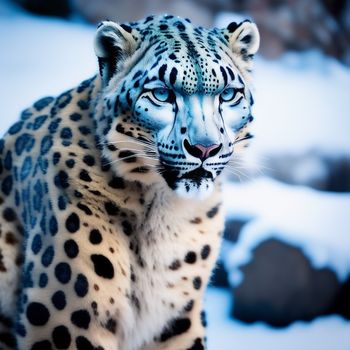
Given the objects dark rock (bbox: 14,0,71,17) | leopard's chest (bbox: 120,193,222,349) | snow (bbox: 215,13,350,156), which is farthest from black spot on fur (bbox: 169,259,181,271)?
snow (bbox: 215,13,350,156)

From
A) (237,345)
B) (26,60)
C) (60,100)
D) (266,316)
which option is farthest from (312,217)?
(60,100)

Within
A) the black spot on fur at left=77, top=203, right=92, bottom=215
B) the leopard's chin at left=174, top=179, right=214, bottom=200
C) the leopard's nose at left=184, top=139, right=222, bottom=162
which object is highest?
the leopard's nose at left=184, top=139, right=222, bottom=162

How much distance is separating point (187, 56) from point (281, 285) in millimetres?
1696

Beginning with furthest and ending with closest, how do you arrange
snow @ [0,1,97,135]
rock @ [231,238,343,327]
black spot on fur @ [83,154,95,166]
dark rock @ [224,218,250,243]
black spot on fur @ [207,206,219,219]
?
dark rock @ [224,218,250,243] → rock @ [231,238,343,327] → snow @ [0,1,97,135] → black spot on fur @ [207,206,219,219] → black spot on fur @ [83,154,95,166]

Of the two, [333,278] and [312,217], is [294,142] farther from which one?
[333,278]

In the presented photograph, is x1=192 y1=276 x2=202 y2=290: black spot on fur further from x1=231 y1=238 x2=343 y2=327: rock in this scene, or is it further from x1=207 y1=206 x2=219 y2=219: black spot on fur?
x1=231 y1=238 x2=343 y2=327: rock

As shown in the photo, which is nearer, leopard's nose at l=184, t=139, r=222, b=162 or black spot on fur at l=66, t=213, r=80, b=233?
leopard's nose at l=184, t=139, r=222, b=162

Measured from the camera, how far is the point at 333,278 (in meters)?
3.12

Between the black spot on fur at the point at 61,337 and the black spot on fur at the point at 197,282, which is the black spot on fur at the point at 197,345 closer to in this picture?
the black spot on fur at the point at 197,282

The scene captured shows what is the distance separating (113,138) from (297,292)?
167 cm

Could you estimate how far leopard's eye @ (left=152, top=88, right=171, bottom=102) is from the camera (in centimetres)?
162

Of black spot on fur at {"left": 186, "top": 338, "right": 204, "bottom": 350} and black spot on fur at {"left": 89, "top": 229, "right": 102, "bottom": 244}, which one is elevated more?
black spot on fur at {"left": 89, "top": 229, "right": 102, "bottom": 244}

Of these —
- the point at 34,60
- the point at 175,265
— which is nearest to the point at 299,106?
the point at 34,60

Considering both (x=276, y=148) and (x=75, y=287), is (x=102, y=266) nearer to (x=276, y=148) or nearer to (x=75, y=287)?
(x=75, y=287)
